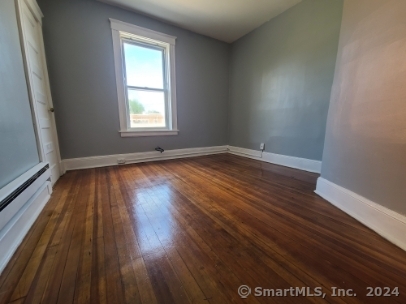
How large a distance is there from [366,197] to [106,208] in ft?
6.74

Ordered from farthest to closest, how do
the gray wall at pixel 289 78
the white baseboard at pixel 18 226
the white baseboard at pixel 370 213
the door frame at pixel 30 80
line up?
1. the gray wall at pixel 289 78
2. the door frame at pixel 30 80
3. the white baseboard at pixel 370 213
4. the white baseboard at pixel 18 226

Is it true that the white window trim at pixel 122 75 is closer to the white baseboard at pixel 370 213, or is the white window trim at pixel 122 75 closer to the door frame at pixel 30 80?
the door frame at pixel 30 80

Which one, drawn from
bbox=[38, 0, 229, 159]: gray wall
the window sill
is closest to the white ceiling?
bbox=[38, 0, 229, 159]: gray wall

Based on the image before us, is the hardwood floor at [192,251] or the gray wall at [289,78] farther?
the gray wall at [289,78]

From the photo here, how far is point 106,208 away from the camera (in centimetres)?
142

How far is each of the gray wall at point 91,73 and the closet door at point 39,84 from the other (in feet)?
0.54

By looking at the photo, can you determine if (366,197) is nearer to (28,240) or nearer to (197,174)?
(197,174)

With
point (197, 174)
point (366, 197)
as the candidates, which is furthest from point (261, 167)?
point (366, 197)

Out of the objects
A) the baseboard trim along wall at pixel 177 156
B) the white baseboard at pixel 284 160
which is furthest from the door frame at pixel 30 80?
the white baseboard at pixel 284 160

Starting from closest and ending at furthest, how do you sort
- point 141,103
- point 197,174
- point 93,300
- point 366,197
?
point 93,300
point 366,197
point 197,174
point 141,103

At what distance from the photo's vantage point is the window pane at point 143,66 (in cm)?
282

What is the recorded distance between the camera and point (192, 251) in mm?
939

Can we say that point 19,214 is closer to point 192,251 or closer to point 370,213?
point 192,251

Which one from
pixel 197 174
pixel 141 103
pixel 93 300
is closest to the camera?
pixel 93 300
